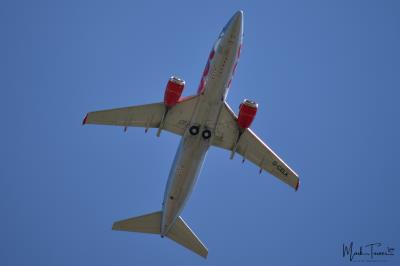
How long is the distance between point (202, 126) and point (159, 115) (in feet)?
12.2

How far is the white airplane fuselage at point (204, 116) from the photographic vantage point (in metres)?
35.2

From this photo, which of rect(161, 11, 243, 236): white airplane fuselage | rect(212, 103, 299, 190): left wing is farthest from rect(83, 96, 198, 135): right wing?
rect(212, 103, 299, 190): left wing

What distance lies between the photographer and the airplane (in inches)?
1412

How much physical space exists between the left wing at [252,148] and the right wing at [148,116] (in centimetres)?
296

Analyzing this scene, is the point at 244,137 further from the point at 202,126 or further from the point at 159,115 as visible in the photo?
the point at 159,115

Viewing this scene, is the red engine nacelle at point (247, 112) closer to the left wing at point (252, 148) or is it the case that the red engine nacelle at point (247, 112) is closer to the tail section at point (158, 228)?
the left wing at point (252, 148)

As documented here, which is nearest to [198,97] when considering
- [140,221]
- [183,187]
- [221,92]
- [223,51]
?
[221,92]

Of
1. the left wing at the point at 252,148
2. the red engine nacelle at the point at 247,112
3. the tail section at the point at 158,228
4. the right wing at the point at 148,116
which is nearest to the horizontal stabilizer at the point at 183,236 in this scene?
the tail section at the point at 158,228

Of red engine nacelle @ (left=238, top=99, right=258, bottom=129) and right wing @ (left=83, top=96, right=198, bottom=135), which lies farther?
right wing @ (left=83, top=96, right=198, bottom=135)

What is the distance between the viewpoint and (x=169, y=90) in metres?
37.4

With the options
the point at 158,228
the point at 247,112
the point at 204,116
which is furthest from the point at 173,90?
the point at 158,228

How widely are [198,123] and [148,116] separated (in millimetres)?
4221

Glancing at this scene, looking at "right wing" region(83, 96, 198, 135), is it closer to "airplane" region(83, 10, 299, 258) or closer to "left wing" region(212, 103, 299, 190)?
"airplane" region(83, 10, 299, 258)

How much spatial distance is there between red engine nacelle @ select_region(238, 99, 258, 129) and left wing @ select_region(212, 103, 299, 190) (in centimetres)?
102
